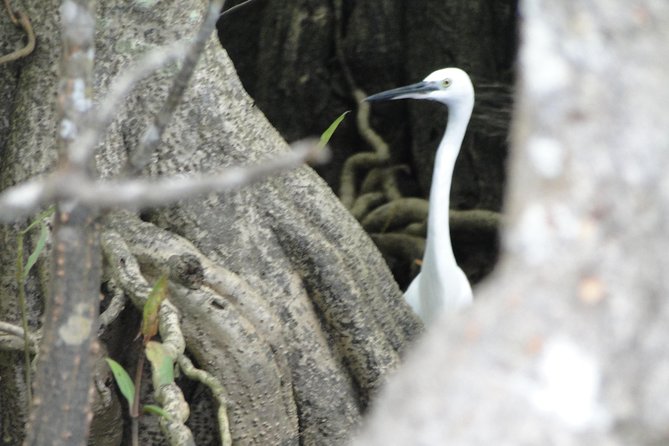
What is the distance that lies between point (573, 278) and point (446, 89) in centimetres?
204

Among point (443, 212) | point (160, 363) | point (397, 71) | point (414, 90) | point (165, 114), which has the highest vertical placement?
point (165, 114)

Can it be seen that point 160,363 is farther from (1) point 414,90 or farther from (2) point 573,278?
(1) point 414,90

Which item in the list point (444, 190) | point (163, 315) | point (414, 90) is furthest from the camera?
point (414, 90)

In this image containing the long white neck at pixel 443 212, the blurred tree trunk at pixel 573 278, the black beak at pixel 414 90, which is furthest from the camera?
the black beak at pixel 414 90

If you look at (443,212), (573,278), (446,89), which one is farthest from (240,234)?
(573,278)

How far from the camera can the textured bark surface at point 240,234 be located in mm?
1736

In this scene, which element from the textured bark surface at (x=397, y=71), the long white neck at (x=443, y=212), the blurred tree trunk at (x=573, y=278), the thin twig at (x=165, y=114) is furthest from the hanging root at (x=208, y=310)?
the textured bark surface at (x=397, y=71)

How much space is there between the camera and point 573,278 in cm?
59

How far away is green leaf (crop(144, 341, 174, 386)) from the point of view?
130 centimetres

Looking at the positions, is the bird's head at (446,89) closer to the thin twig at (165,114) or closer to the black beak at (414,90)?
the black beak at (414,90)

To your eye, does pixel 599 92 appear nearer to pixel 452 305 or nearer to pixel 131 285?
pixel 131 285

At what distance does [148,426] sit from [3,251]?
0.39 m

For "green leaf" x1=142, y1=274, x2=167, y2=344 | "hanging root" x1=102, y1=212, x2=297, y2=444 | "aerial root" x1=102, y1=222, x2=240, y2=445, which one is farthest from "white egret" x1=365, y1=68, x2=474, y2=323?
"green leaf" x1=142, y1=274, x2=167, y2=344

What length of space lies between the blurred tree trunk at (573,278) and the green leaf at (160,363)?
0.71 m
